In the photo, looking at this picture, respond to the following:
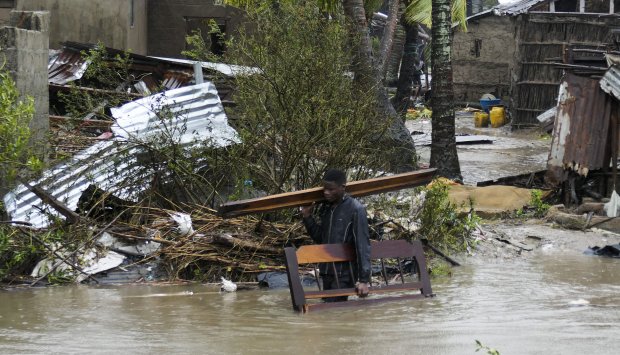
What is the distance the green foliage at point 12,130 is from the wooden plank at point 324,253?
10.9ft

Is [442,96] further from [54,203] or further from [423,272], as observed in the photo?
[423,272]

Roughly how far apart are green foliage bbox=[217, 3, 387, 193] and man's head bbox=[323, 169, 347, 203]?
2649 mm

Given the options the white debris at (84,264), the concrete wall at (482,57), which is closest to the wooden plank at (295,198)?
the white debris at (84,264)

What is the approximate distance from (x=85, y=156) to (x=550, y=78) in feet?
60.5

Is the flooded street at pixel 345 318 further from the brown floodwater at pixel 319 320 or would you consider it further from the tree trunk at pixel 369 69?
the tree trunk at pixel 369 69

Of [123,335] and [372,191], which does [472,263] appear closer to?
[372,191]

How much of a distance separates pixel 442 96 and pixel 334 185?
9004 millimetres

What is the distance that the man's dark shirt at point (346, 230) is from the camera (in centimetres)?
855

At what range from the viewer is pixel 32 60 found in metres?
11.9

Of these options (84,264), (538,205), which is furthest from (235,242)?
(538,205)

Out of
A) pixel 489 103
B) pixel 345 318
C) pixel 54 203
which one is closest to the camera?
pixel 345 318

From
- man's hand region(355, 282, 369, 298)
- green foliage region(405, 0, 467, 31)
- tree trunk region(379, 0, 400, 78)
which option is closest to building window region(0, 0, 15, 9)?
tree trunk region(379, 0, 400, 78)

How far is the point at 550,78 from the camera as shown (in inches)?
1080

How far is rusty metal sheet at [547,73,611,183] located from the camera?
14.4 meters
